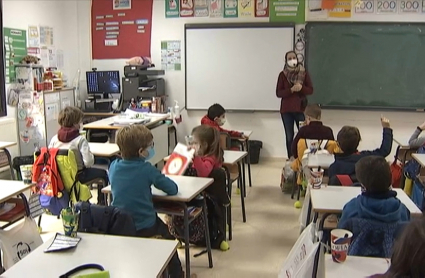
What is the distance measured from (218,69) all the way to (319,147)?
114 inches

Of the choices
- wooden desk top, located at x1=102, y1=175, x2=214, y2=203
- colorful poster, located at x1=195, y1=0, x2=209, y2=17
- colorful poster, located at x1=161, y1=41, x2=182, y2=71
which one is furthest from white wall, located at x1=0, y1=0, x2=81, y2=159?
wooden desk top, located at x1=102, y1=175, x2=214, y2=203

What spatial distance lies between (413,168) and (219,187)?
2.14 meters

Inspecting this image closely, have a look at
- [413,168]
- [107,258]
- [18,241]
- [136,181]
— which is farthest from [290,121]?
[107,258]

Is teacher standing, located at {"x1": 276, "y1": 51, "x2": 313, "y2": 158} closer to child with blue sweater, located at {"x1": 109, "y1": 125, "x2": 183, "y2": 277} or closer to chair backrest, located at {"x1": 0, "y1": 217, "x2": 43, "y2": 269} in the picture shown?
child with blue sweater, located at {"x1": 109, "y1": 125, "x2": 183, "y2": 277}

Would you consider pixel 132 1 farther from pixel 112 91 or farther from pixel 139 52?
pixel 112 91

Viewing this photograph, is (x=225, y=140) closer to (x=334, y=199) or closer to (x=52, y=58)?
(x=334, y=199)

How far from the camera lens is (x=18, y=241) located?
2.82 metres

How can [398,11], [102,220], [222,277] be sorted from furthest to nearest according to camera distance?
[398,11] < [222,277] < [102,220]

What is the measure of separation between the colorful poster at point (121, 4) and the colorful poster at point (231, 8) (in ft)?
4.97

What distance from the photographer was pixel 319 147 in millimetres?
4496

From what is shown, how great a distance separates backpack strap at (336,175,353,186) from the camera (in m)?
3.41

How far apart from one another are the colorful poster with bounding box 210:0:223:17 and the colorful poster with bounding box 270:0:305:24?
0.74 m

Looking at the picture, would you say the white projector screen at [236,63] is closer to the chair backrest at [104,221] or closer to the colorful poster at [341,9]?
the colorful poster at [341,9]

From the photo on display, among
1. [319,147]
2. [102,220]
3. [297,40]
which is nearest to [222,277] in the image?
[102,220]
